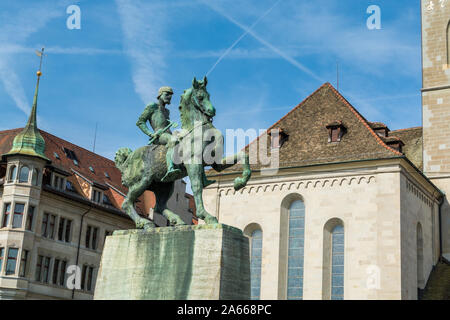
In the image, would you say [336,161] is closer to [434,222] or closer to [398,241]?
[398,241]

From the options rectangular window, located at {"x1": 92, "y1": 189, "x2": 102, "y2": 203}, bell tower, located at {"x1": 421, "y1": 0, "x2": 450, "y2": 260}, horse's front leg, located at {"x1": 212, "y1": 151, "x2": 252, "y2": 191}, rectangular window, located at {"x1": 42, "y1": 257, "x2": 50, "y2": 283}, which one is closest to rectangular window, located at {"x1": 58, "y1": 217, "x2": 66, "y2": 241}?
rectangular window, located at {"x1": 42, "y1": 257, "x2": 50, "y2": 283}

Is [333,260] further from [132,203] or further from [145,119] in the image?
[145,119]

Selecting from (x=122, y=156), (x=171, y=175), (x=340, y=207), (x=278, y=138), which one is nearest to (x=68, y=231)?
(x=278, y=138)

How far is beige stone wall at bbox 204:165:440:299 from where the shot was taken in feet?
84.3

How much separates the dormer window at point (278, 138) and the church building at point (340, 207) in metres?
0.05

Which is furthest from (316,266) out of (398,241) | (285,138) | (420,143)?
(420,143)

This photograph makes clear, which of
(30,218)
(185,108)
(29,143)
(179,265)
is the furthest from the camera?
(29,143)

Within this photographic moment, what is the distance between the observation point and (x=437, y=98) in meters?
32.7

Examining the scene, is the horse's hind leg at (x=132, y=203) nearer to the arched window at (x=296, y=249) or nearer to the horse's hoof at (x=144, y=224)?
the horse's hoof at (x=144, y=224)

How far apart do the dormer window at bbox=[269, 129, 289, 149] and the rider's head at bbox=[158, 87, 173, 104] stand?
19.8 meters

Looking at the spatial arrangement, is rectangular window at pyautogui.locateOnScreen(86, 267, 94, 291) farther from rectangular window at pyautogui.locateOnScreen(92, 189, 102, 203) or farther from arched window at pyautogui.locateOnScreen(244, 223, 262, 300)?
arched window at pyautogui.locateOnScreen(244, 223, 262, 300)

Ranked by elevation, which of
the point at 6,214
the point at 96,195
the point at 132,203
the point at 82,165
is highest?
the point at 82,165

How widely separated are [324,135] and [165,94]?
19.7 metres

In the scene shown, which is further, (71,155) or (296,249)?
(71,155)
